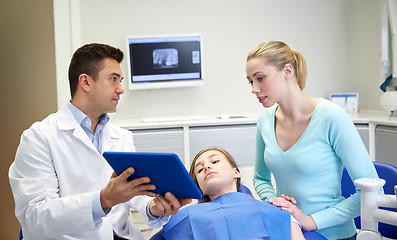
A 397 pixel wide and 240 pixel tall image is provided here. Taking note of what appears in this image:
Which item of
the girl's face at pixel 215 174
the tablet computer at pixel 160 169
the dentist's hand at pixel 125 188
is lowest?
the girl's face at pixel 215 174

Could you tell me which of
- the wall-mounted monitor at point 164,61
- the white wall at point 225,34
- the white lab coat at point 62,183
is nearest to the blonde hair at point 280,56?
the white lab coat at point 62,183

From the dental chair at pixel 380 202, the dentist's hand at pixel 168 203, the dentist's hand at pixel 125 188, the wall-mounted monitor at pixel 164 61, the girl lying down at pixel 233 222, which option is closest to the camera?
the dental chair at pixel 380 202

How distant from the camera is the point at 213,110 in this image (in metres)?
3.76

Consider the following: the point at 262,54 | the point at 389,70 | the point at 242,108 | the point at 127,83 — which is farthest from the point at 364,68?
the point at 262,54

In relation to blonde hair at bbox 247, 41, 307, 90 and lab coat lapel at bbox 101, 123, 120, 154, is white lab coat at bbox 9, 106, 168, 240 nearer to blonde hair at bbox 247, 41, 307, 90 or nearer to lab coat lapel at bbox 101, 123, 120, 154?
lab coat lapel at bbox 101, 123, 120, 154

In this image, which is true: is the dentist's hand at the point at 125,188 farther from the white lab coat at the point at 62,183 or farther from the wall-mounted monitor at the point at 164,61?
Result: the wall-mounted monitor at the point at 164,61

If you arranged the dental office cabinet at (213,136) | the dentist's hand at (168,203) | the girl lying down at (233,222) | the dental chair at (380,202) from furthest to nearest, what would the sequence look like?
the dental office cabinet at (213,136)
the girl lying down at (233,222)
the dentist's hand at (168,203)
the dental chair at (380,202)

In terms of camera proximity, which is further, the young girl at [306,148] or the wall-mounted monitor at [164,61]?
the wall-mounted monitor at [164,61]

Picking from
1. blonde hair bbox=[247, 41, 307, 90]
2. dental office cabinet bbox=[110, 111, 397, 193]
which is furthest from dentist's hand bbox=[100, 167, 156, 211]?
dental office cabinet bbox=[110, 111, 397, 193]

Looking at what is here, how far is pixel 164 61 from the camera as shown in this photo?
346cm

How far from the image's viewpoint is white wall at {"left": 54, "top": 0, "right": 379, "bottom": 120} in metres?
3.58

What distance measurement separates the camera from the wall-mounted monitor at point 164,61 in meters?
3.41

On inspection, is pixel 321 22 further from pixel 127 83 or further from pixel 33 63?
pixel 33 63

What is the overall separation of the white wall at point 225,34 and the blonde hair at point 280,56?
6.84 ft
